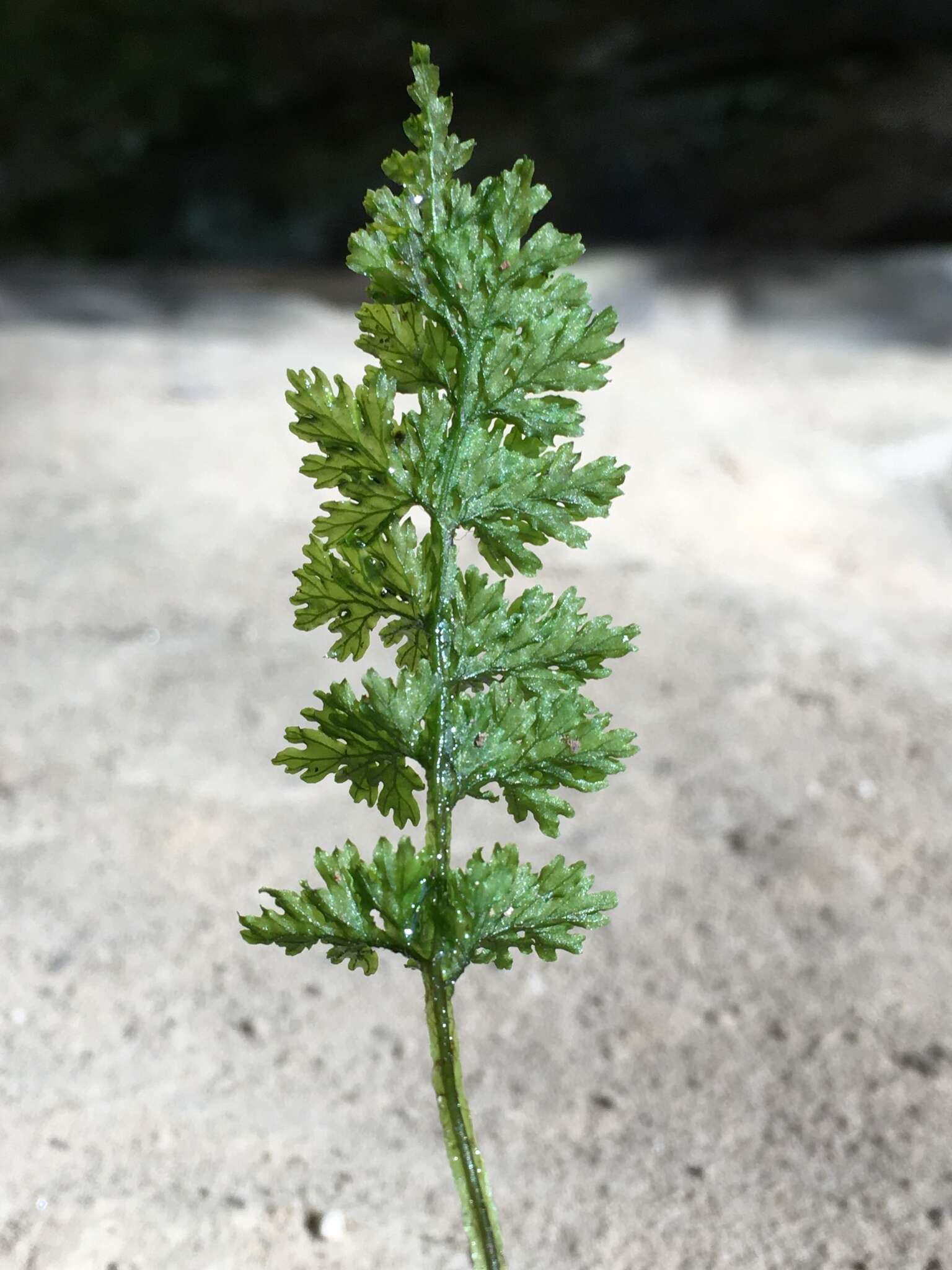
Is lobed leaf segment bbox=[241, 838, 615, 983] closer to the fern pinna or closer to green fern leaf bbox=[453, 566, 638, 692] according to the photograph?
the fern pinna

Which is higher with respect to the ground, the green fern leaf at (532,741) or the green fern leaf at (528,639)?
the green fern leaf at (528,639)

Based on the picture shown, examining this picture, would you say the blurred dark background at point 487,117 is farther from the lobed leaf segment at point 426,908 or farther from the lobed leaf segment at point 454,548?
the lobed leaf segment at point 426,908

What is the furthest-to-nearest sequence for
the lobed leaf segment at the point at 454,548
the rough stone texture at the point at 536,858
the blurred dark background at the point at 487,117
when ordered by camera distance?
1. the blurred dark background at the point at 487,117
2. the rough stone texture at the point at 536,858
3. the lobed leaf segment at the point at 454,548

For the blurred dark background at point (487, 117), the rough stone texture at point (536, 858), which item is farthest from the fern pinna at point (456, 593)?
the blurred dark background at point (487, 117)

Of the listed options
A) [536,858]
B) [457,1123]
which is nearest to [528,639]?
[457,1123]

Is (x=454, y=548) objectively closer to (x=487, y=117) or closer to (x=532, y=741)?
(x=532, y=741)

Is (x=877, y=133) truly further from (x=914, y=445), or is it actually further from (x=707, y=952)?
(x=707, y=952)

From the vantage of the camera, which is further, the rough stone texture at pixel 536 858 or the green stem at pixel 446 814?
the rough stone texture at pixel 536 858

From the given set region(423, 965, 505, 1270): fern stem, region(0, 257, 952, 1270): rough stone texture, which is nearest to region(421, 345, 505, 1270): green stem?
region(423, 965, 505, 1270): fern stem
